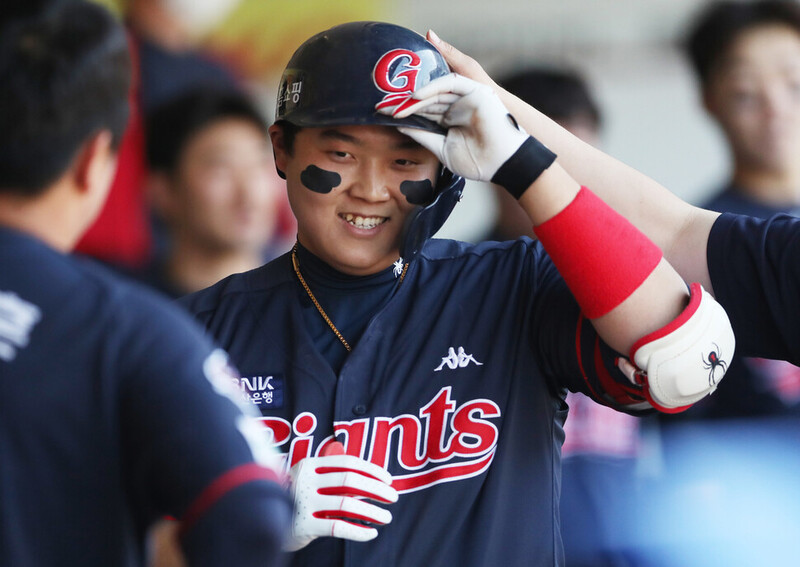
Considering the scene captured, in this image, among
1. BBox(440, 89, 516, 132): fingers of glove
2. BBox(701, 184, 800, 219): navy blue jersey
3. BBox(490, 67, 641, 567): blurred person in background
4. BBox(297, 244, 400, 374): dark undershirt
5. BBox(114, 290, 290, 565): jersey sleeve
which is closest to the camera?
BBox(114, 290, 290, 565): jersey sleeve

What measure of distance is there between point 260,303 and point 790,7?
2.70 metres

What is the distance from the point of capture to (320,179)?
6.97 ft

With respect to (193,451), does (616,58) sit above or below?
above

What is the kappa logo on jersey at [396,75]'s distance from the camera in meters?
2.03

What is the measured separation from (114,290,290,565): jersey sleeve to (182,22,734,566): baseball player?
1.90ft

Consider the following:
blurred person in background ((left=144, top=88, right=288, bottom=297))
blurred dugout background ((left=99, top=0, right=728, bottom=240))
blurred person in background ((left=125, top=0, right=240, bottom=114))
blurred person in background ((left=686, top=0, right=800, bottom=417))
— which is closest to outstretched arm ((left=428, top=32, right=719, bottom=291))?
blurred person in background ((left=686, top=0, right=800, bottom=417))

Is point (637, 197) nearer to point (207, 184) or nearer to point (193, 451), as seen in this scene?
point (193, 451)

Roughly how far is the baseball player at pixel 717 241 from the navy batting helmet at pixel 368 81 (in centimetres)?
14

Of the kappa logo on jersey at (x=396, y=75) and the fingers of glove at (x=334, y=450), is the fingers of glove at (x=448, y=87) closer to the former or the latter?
the kappa logo on jersey at (x=396, y=75)

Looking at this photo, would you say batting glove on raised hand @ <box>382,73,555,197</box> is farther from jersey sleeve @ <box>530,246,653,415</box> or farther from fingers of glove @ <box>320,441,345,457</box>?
fingers of glove @ <box>320,441,345,457</box>

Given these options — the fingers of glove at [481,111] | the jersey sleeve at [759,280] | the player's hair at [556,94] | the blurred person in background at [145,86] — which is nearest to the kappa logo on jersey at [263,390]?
the fingers of glove at [481,111]

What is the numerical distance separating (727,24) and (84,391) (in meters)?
3.30

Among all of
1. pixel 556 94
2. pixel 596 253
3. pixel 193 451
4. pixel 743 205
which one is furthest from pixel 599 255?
pixel 556 94

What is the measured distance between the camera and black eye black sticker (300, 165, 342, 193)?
2.11 meters
